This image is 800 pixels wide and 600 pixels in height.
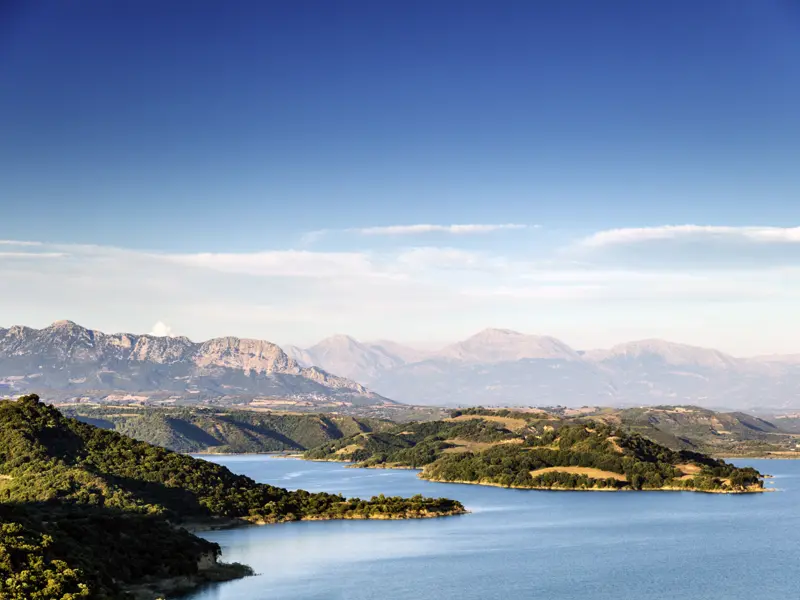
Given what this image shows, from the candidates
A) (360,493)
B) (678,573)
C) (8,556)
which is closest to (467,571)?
(678,573)

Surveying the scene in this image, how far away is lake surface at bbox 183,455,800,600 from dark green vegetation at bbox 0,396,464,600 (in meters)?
5.58

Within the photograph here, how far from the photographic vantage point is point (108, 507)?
113875 mm

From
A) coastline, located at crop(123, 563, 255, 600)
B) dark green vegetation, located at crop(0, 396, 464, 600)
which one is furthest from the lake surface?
dark green vegetation, located at crop(0, 396, 464, 600)

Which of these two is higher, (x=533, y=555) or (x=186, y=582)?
(x=533, y=555)

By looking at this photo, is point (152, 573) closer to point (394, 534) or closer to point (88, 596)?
point (88, 596)

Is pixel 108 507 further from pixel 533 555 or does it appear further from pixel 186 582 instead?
pixel 533 555

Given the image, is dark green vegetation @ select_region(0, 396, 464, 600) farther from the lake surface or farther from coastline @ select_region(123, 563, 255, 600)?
the lake surface

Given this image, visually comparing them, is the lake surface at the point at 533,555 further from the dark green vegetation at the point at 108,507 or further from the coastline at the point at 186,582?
the dark green vegetation at the point at 108,507

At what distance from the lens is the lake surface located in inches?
3629

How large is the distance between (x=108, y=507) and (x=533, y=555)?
5024 centimetres

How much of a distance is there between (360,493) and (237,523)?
5339 cm

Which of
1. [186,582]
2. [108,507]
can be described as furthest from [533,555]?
[108,507]

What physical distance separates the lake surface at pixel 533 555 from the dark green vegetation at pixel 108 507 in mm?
5582

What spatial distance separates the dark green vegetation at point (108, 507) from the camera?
77.1 meters
